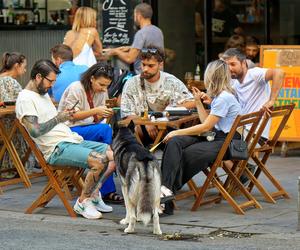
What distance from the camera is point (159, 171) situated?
26.2 ft

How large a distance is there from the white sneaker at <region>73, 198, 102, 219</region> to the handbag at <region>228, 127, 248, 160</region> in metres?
1.34

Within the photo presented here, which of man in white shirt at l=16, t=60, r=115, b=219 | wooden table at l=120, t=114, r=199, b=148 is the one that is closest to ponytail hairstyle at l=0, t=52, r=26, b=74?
man in white shirt at l=16, t=60, r=115, b=219

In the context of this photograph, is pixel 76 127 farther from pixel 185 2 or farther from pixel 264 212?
pixel 185 2

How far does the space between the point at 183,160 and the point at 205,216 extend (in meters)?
0.55

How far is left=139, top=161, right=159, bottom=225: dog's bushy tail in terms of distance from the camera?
776 centimetres

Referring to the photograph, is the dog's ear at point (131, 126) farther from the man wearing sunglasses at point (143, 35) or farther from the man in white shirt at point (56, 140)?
the man wearing sunglasses at point (143, 35)

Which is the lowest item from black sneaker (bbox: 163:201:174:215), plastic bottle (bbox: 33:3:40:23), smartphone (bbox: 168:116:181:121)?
black sneaker (bbox: 163:201:174:215)

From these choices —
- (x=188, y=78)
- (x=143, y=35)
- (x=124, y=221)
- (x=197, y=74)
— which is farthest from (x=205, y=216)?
(x=197, y=74)

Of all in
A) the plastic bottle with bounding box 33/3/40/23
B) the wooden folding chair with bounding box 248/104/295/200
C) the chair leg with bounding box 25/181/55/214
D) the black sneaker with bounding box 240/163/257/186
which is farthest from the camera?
the plastic bottle with bounding box 33/3/40/23

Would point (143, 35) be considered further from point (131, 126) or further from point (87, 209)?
point (87, 209)

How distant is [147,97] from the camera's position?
945cm

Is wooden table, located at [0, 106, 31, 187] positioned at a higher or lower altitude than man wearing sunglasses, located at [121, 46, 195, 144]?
lower

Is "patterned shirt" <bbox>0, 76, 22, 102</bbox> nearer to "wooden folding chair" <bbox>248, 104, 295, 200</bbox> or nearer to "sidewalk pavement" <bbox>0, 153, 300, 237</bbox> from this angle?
"sidewalk pavement" <bbox>0, 153, 300, 237</bbox>


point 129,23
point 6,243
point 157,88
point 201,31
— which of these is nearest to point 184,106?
point 157,88
